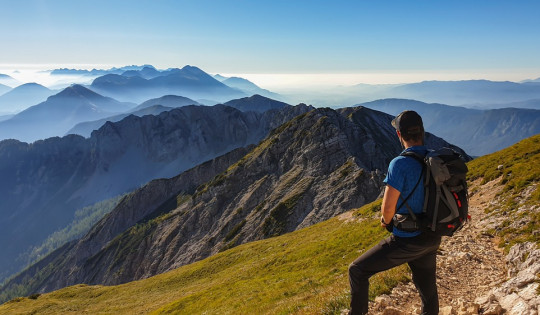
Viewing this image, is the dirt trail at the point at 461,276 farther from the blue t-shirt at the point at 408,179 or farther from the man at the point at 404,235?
the blue t-shirt at the point at 408,179

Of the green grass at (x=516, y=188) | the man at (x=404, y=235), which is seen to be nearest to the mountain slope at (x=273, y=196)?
the green grass at (x=516, y=188)

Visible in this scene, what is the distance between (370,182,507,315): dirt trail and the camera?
11195mm

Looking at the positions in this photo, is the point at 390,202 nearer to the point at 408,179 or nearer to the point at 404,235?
the point at 408,179

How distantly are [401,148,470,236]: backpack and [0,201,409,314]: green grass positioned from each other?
5747 millimetres

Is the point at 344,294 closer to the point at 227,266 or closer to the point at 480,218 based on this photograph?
the point at 480,218

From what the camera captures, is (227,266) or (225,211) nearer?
(227,266)

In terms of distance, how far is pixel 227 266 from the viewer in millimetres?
57219

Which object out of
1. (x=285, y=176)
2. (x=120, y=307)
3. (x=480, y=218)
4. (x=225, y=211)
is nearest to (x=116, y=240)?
(x=225, y=211)

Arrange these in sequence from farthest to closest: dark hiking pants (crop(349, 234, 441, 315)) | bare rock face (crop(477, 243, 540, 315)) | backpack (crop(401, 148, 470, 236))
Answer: bare rock face (crop(477, 243, 540, 315))
dark hiking pants (crop(349, 234, 441, 315))
backpack (crop(401, 148, 470, 236))

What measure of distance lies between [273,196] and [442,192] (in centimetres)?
9424

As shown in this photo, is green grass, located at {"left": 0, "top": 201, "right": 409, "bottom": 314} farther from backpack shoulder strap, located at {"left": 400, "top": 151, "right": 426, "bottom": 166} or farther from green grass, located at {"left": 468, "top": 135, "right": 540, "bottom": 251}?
Result: green grass, located at {"left": 468, "top": 135, "right": 540, "bottom": 251}

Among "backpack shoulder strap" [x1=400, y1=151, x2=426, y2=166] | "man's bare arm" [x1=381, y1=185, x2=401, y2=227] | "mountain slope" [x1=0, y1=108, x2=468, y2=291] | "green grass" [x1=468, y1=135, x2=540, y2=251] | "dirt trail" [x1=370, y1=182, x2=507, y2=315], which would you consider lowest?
"mountain slope" [x1=0, y1=108, x2=468, y2=291]

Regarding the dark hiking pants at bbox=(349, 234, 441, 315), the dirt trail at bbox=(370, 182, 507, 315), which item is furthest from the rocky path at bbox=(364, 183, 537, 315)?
the dark hiking pants at bbox=(349, 234, 441, 315)

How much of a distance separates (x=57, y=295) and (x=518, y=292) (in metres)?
89.6
